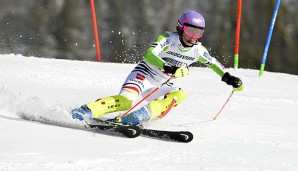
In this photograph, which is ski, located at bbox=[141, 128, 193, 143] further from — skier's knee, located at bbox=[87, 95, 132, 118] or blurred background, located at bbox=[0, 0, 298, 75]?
blurred background, located at bbox=[0, 0, 298, 75]

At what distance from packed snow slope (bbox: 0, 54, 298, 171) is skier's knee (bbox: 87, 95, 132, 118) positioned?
0.91ft

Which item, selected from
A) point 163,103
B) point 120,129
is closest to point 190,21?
point 163,103

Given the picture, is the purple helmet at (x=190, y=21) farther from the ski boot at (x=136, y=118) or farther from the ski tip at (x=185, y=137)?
the ski tip at (x=185, y=137)

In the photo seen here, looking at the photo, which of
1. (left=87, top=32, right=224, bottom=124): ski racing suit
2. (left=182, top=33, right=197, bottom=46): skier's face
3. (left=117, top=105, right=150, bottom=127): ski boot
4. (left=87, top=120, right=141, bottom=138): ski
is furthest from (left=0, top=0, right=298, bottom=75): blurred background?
(left=87, top=120, right=141, bottom=138): ski

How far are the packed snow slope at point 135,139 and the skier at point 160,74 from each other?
0.29m

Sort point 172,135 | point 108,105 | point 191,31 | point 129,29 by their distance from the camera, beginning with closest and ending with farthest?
point 172,135 → point 108,105 → point 191,31 → point 129,29

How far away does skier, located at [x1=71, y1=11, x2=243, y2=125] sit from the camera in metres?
5.25

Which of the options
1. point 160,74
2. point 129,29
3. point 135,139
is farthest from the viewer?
point 129,29

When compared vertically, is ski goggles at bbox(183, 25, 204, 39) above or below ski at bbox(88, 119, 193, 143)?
above

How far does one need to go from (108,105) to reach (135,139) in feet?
2.27

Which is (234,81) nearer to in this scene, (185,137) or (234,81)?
(234,81)

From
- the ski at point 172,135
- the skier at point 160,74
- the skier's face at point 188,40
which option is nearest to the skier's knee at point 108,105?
the skier at point 160,74

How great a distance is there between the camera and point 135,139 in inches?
186

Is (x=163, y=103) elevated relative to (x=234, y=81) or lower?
Result: lower
